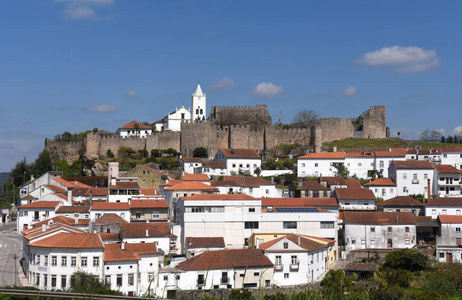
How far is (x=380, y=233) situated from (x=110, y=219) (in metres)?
19.9

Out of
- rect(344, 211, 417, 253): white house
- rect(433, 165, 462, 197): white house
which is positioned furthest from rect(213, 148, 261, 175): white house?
rect(344, 211, 417, 253): white house

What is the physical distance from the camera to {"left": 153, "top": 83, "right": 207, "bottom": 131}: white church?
79312 millimetres

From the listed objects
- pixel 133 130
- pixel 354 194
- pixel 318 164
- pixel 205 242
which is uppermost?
pixel 133 130

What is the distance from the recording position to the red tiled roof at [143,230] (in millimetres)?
37938

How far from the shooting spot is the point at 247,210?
43312 millimetres

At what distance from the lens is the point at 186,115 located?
81.4 meters

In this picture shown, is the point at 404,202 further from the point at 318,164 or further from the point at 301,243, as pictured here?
the point at 318,164

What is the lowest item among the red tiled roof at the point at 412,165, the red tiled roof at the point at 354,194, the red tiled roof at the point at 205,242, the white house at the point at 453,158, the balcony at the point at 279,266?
the balcony at the point at 279,266

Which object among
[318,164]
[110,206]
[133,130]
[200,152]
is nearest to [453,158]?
[318,164]

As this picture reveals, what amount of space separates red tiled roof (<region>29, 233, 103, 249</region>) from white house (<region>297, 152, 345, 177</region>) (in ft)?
107

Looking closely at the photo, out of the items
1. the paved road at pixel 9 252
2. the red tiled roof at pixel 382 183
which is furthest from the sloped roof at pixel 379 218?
the paved road at pixel 9 252

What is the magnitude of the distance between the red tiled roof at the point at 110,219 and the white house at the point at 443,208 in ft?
79.3

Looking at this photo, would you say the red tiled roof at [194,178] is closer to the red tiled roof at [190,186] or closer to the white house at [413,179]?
the red tiled roof at [190,186]

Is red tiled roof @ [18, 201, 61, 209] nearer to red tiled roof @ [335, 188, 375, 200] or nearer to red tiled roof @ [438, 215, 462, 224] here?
red tiled roof @ [335, 188, 375, 200]
